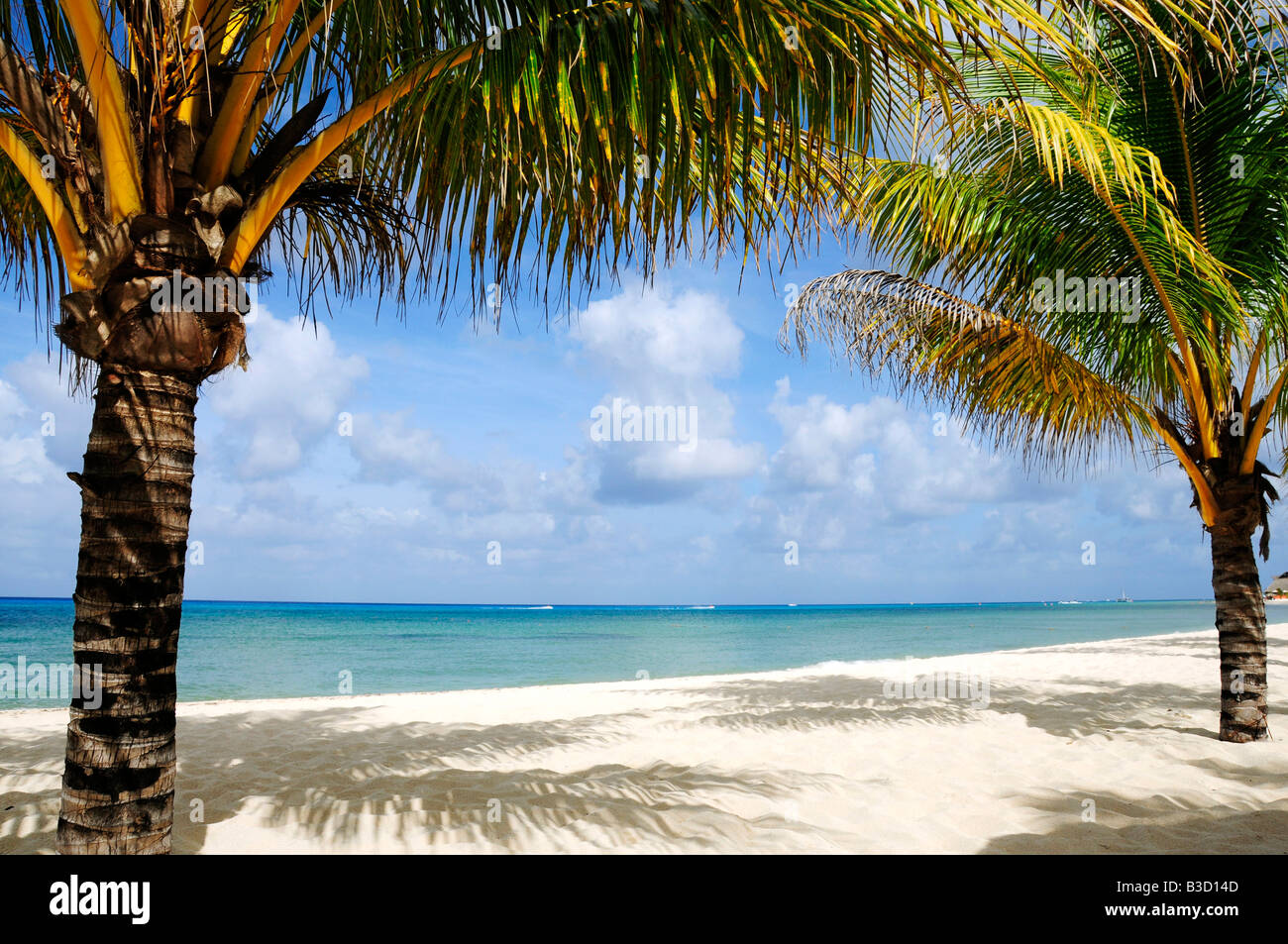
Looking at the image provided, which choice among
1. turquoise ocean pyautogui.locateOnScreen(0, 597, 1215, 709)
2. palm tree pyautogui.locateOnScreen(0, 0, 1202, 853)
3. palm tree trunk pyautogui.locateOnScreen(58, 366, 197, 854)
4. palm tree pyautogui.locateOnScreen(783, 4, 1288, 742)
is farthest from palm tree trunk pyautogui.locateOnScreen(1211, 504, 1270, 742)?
turquoise ocean pyautogui.locateOnScreen(0, 597, 1215, 709)

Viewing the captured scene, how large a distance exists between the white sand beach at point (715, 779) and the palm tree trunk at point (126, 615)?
0.88 metres

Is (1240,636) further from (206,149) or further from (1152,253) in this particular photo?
(206,149)

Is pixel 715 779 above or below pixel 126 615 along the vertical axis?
below

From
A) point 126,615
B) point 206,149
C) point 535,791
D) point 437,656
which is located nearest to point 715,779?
point 535,791

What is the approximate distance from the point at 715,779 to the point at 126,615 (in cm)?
359

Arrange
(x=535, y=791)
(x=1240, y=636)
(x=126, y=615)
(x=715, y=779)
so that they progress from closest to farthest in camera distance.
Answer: (x=126, y=615) → (x=535, y=791) → (x=715, y=779) → (x=1240, y=636)

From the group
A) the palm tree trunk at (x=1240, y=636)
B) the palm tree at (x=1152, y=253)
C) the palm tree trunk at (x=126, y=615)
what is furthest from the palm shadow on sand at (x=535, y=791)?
the palm tree at (x=1152, y=253)

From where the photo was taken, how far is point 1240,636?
602 cm

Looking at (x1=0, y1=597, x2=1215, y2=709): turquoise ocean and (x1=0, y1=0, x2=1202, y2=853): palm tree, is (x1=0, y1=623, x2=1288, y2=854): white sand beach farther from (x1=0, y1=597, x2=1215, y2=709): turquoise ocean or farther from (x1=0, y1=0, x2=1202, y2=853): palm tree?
(x1=0, y1=597, x2=1215, y2=709): turquoise ocean

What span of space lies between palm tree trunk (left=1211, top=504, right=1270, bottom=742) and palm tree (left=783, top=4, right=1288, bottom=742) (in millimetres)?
13

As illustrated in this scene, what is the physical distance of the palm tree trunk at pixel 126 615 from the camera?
266 cm

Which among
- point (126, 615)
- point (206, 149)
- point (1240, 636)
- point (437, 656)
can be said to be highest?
point (206, 149)

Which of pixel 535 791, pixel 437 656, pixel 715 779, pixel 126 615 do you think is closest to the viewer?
pixel 126 615
